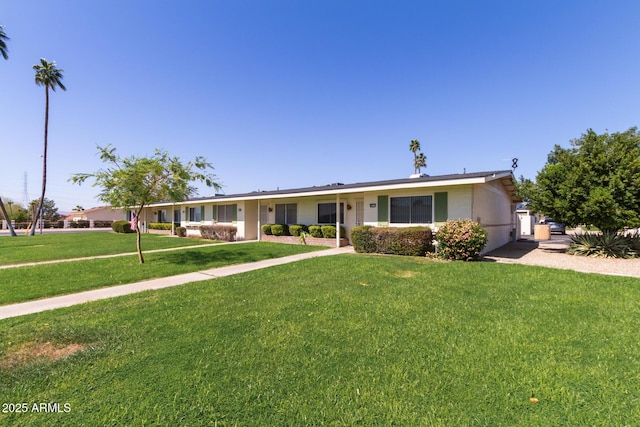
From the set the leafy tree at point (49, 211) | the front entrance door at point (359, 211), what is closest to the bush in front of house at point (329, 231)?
the front entrance door at point (359, 211)

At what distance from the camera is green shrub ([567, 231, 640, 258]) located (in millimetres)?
10797

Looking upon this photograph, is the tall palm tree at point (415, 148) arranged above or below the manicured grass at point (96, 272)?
above

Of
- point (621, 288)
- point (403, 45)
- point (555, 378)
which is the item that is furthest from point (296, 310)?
point (403, 45)

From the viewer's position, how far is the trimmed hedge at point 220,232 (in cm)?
1889

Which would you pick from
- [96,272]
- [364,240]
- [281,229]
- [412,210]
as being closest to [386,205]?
[412,210]

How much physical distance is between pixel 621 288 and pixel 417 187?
21.5ft

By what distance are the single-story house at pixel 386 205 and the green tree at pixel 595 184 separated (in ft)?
5.95

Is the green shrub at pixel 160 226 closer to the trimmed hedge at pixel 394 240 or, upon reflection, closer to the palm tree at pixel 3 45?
the palm tree at pixel 3 45

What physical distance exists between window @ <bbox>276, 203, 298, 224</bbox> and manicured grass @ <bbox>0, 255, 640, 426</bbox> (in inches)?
466

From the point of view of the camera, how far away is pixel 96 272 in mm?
8352

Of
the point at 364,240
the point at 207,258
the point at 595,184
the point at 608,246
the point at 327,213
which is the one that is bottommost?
the point at 207,258

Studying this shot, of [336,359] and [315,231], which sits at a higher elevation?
[315,231]

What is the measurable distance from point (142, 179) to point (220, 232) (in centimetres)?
969

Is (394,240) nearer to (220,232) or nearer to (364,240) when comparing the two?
(364,240)
